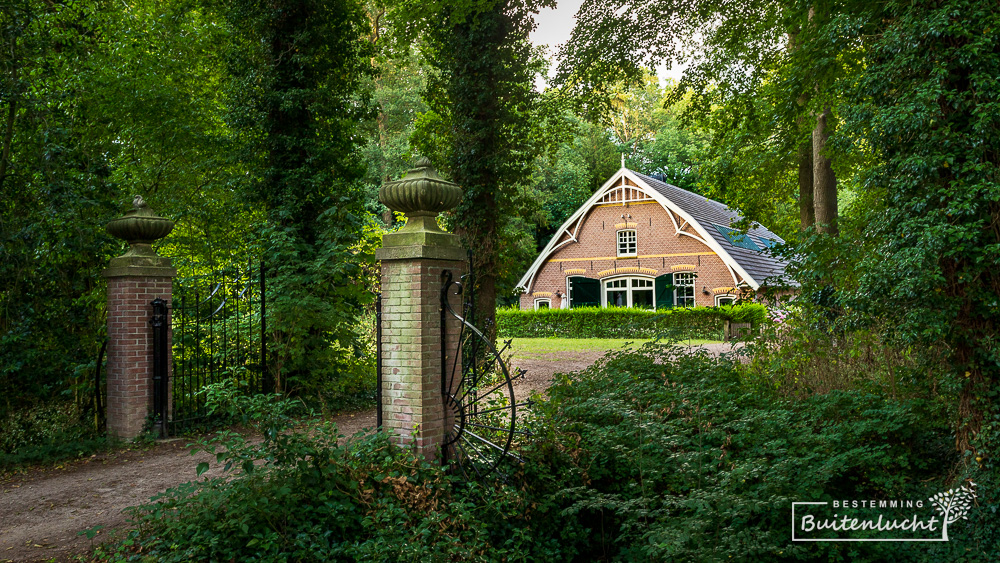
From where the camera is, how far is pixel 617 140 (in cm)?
4047

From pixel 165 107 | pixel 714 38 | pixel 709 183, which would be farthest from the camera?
pixel 709 183

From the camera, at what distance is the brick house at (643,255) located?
23.8 meters

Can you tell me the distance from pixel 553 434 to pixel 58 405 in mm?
5641

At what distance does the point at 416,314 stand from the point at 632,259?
21762 millimetres

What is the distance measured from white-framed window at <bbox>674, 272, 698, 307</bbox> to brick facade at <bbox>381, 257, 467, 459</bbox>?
67.3 ft

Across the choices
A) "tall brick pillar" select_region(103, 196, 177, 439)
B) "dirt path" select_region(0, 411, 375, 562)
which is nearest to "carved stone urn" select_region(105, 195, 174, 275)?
"tall brick pillar" select_region(103, 196, 177, 439)

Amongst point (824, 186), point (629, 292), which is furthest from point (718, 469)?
point (629, 292)

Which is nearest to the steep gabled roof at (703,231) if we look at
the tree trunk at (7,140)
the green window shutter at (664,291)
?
the green window shutter at (664,291)

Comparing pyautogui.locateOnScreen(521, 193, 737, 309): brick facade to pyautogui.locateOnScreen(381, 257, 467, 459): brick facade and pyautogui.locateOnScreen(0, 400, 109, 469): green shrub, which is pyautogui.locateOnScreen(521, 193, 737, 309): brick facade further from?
pyautogui.locateOnScreen(0, 400, 109, 469): green shrub

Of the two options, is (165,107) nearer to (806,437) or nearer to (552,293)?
(806,437)

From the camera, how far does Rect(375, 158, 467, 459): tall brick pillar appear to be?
16.1ft

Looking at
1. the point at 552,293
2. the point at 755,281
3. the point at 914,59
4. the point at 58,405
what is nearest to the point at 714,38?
the point at 914,59

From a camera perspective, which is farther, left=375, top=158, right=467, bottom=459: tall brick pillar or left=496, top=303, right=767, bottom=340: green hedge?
left=496, top=303, right=767, bottom=340: green hedge

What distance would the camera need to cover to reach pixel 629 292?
1028 inches
